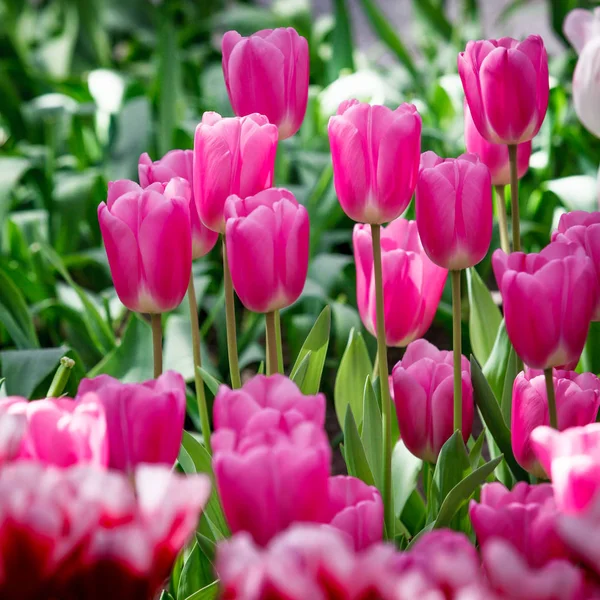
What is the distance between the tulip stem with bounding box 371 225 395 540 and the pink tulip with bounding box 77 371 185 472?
0.18m

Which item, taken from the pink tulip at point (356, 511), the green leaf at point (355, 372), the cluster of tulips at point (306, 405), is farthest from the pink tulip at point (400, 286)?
the pink tulip at point (356, 511)

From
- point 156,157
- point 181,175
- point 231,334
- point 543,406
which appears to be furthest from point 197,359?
point 156,157

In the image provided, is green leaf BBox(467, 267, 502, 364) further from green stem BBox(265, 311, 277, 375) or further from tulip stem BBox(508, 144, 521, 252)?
green stem BBox(265, 311, 277, 375)

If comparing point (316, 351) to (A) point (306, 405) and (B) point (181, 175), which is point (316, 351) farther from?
(A) point (306, 405)

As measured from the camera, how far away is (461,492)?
1.90ft

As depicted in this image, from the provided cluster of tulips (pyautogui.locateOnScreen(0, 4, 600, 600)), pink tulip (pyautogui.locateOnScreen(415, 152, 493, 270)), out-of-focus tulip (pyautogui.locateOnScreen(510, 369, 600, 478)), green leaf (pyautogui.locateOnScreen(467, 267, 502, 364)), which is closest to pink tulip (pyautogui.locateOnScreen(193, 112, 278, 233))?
cluster of tulips (pyautogui.locateOnScreen(0, 4, 600, 600))

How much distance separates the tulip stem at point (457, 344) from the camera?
2.11 feet

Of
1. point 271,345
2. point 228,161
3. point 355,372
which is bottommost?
point 355,372

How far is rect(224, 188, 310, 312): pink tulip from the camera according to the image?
569 millimetres

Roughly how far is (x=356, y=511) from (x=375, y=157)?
238 millimetres

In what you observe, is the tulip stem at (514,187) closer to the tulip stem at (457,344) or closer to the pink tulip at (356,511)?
the tulip stem at (457,344)

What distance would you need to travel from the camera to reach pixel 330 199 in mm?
1482

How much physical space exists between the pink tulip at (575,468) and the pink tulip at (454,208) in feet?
0.64

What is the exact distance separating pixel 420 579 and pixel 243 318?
4.11 ft
